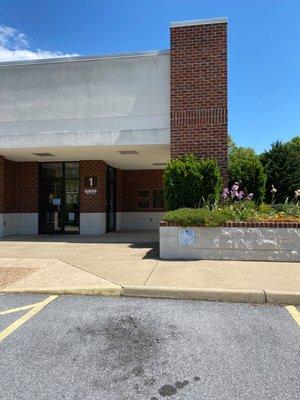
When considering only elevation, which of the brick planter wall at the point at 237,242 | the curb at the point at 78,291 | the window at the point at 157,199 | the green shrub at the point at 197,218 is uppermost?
the window at the point at 157,199

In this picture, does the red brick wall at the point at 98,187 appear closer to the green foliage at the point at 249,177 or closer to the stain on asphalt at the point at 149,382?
the green foliage at the point at 249,177

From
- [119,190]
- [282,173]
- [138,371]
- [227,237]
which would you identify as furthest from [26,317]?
[282,173]

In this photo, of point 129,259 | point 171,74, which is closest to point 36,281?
point 129,259

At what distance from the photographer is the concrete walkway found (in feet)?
20.9

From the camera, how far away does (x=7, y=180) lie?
15883 millimetres

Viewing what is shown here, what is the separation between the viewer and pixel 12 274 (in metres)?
7.85

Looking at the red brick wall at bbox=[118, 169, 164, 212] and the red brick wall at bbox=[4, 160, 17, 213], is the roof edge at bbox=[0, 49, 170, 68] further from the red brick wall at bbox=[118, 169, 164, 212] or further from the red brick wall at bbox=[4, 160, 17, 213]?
the red brick wall at bbox=[118, 169, 164, 212]

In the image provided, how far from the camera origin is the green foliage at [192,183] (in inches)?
437

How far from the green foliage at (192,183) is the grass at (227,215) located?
70 cm

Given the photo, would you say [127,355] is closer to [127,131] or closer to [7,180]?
[127,131]

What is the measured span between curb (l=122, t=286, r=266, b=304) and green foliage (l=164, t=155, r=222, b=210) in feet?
16.6

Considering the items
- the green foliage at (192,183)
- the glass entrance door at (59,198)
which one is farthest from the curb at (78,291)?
the glass entrance door at (59,198)

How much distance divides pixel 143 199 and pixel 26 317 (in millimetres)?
14618

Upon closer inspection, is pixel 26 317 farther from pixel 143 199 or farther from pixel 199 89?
pixel 143 199
